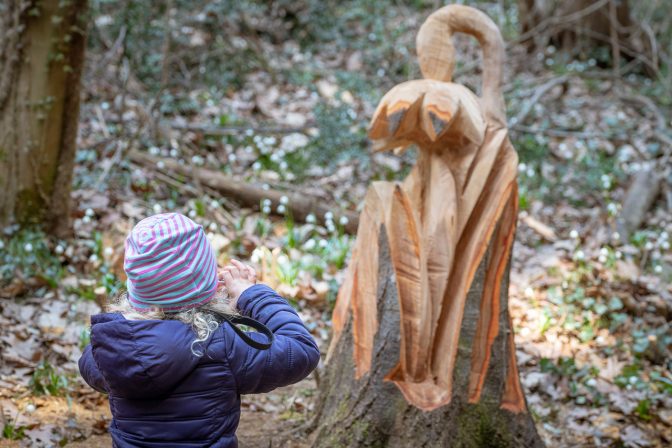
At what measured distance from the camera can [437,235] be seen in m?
3.57

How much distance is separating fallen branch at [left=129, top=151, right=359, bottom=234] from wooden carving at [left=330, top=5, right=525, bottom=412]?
9.28 ft

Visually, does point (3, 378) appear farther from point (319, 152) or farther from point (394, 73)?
point (394, 73)

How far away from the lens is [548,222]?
726cm

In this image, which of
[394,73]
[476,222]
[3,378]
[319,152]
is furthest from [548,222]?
[3,378]

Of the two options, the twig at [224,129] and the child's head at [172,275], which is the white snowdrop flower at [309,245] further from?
the child's head at [172,275]

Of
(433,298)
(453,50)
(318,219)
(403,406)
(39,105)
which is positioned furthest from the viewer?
(318,219)

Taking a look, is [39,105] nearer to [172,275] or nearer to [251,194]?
[251,194]

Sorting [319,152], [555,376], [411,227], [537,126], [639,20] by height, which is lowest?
[555,376]

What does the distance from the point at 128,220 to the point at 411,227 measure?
3.31 meters

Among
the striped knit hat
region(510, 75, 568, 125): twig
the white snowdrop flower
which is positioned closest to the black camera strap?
the striped knit hat

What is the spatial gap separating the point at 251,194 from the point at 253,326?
15.2 feet

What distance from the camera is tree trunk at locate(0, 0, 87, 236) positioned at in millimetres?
5375

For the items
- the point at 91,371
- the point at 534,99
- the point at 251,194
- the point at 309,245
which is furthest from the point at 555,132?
the point at 91,371

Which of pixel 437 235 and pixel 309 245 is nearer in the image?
pixel 437 235
